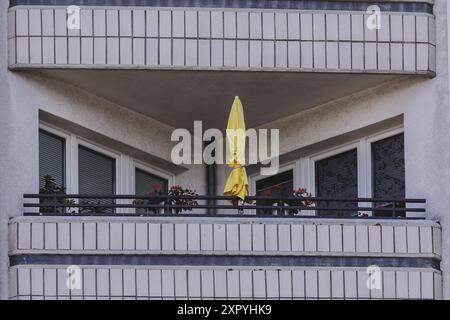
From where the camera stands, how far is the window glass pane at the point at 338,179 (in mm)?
34500

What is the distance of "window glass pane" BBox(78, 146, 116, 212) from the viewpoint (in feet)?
112

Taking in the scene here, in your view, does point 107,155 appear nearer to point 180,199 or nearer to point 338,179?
point 180,199

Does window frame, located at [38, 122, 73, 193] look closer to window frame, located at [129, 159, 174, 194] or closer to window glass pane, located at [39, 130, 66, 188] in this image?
window glass pane, located at [39, 130, 66, 188]

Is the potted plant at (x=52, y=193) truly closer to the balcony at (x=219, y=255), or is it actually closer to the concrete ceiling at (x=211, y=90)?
the balcony at (x=219, y=255)

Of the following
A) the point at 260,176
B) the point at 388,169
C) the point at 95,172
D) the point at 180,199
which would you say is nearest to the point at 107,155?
the point at 95,172

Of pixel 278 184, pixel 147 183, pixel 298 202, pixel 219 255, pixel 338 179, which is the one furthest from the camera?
pixel 278 184

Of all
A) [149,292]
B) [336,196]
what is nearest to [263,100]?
[336,196]

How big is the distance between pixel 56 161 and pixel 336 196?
4619 mm

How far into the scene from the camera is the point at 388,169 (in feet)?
111

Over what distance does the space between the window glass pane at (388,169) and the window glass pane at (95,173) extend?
13.9 feet

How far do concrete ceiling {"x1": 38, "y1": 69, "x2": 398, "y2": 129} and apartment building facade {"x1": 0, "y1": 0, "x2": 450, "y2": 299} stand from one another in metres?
0.04

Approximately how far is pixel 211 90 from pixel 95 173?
2.34 meters

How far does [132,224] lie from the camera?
31656mm
